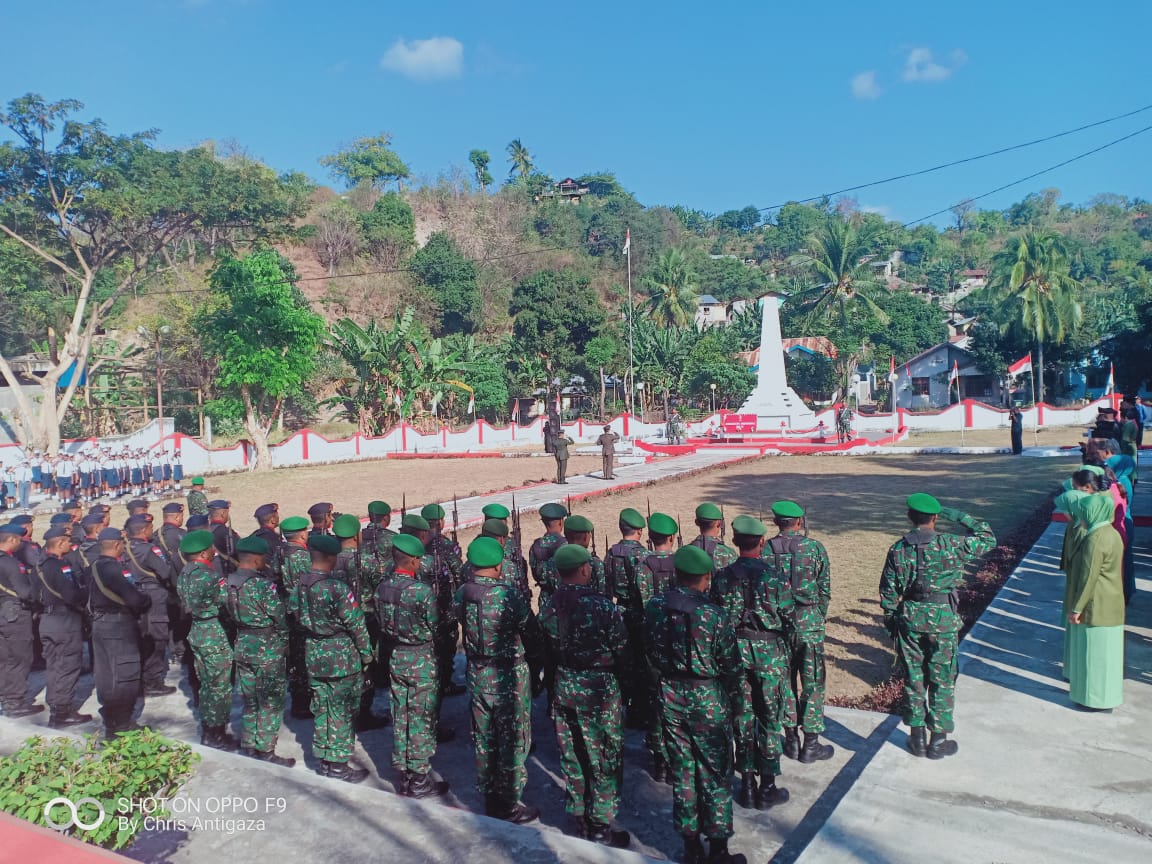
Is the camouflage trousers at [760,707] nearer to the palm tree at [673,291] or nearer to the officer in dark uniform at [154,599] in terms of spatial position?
the officer in dark uniform at [154,599]

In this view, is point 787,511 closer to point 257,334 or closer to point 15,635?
point 15,635

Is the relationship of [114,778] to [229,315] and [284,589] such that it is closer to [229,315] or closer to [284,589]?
[284,589]

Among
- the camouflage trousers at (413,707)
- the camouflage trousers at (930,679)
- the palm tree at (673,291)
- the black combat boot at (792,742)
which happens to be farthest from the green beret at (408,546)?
the palm tree at (673,291)

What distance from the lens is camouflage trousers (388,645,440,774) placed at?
4.79 m

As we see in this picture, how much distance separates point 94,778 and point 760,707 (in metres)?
3.31

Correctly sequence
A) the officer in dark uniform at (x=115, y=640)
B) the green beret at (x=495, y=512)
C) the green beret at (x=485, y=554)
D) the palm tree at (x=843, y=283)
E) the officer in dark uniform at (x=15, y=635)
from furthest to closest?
the palm tree at (x=843, y=283), the green beret at (x=495, y=512), the officer in dark uniform at (x=15, y=635), the officer in dark uniform at (x=115, y=640), the green beret at (x=485, y=554)

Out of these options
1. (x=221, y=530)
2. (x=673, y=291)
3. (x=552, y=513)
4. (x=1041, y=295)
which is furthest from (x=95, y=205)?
(x=1041, y=295)

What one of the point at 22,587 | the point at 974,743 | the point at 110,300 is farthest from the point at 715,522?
the point at 110,300

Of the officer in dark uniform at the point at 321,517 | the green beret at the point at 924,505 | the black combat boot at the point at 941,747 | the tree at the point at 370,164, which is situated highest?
the tree at the point at 370,164

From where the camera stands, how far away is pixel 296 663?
644cm

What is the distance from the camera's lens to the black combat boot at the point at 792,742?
512cm

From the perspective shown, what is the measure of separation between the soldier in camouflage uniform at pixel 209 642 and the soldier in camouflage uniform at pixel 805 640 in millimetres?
3751

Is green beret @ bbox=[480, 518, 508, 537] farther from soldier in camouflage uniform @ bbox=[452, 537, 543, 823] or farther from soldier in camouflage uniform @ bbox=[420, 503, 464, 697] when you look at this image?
soldier in camouflage uniform @ bbox=[452, 537, 543, 823]

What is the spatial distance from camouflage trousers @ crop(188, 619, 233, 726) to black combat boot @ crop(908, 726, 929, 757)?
4.53 meters
